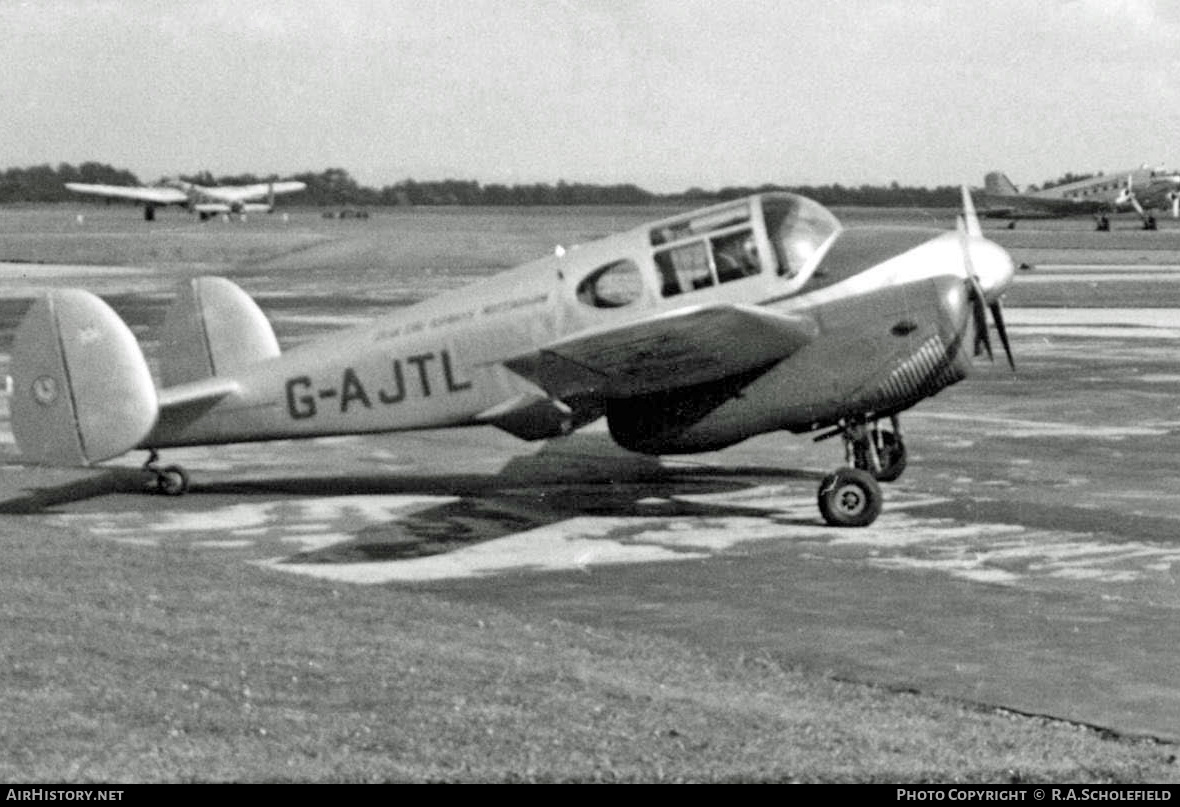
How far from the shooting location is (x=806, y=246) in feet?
53.4

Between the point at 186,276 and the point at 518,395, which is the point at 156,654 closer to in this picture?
the point at 518,395

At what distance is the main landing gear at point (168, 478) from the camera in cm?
1814

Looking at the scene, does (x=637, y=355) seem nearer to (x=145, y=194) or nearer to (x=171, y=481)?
(x=171, y=481)

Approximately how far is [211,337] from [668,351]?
4748 millimetres

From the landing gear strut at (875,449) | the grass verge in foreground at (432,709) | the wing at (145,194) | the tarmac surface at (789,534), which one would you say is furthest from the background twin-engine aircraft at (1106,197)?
the grass verge in foreground at (432,709)

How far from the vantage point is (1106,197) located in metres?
102

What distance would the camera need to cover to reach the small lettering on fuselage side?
17078 mm

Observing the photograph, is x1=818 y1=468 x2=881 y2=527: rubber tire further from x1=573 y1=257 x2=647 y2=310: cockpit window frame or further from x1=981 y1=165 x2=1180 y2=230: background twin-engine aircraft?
x1=981 y1=165 x2=1180 y2=230: background twin-engine aircraft

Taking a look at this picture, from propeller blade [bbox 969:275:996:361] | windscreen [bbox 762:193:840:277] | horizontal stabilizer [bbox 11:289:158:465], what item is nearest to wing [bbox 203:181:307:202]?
horizontal stabilizer [bbox 11:289:158:465]

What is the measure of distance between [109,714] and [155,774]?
3.96 feet

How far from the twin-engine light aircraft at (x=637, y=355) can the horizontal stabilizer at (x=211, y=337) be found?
0.28 m

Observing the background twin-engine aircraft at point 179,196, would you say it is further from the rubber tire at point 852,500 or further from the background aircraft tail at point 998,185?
the rubber tire at point 852,500

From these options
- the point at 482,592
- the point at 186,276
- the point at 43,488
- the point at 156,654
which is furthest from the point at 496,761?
the point at 186,276

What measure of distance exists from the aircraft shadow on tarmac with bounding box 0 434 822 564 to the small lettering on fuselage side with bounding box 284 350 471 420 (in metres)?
1.05
